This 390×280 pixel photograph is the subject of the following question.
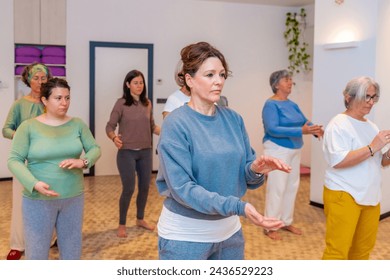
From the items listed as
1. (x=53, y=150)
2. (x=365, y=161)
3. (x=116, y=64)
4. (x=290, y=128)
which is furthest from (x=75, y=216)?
(x=116, y=64)

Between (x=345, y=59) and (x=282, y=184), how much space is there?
A: 1.56 meters

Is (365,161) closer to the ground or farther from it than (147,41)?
closer to the ground

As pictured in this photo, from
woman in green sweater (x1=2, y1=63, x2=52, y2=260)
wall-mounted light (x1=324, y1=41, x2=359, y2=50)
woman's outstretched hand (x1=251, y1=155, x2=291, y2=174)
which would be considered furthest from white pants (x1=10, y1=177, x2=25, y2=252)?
wall-mounted light (x1=324, y1=41, x2=359, y2=50)

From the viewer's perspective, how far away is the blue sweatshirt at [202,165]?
176 cm

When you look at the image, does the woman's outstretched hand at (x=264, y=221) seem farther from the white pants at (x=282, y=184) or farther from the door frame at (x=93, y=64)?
the door frame at (x=93, y=64)

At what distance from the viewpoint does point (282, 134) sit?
163 inches

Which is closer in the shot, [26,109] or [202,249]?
[202,249]

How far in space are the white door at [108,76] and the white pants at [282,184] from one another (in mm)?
3459

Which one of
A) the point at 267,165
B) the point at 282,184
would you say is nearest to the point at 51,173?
the point at 267,165

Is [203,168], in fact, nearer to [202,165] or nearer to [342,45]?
[202,165]

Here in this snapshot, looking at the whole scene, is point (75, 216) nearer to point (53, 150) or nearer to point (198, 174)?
point (53, 150)

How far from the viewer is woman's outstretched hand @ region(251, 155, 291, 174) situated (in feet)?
5.83
